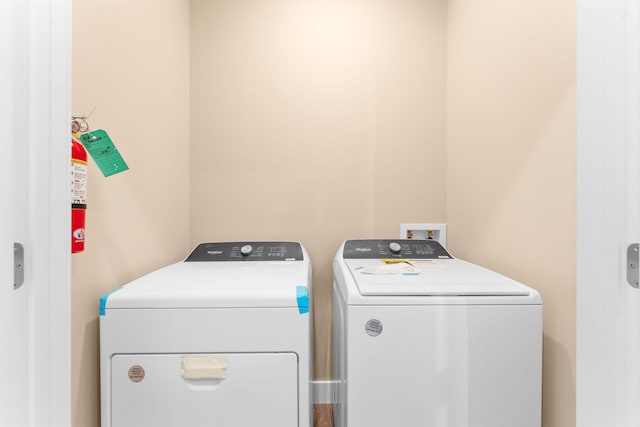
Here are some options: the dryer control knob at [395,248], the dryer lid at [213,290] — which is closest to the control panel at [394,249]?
the dryer control knob at [395,248]

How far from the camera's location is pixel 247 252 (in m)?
1.69

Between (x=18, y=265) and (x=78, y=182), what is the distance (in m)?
0.32

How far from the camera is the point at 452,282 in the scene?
1.15m

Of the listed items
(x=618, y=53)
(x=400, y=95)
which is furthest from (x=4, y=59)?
(x=400, y=95)

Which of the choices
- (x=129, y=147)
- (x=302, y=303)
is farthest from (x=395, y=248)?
(x=129, y=147)

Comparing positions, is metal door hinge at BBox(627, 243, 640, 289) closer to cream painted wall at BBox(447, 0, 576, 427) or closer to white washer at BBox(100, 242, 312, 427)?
cream painted wall at BBox(447, 0, 576, 427)

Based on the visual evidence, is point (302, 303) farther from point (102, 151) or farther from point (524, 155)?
point (524, 155)

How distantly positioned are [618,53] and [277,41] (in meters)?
1.57

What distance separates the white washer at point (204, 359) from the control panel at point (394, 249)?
719 mm

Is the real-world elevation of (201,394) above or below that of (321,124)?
below

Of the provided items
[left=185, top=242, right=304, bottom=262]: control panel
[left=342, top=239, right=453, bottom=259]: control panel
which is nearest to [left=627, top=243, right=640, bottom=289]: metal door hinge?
[left=342, top=239, right=453, bottom=259]: control panel

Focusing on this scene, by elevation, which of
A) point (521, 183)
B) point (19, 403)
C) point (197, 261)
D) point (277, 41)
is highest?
point (277, 41)

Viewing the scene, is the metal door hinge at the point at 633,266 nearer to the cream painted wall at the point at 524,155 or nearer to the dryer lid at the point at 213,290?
the cream painted wall at the point at 524,155

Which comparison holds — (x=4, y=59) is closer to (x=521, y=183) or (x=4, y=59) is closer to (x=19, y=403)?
(x=19, y=403)
